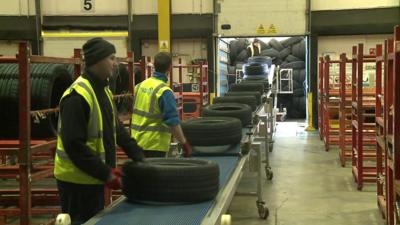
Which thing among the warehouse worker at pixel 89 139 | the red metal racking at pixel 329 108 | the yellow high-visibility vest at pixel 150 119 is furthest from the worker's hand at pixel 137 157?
the red metal racking at pixel 329 108

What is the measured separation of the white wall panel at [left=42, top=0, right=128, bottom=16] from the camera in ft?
52.9

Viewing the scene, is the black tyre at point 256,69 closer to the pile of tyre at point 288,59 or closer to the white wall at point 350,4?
the white wall at point 350,4

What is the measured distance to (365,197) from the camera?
738 centimetres

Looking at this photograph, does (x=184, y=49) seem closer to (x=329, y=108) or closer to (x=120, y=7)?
(x=120, y=7)

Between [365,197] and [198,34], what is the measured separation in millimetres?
9179

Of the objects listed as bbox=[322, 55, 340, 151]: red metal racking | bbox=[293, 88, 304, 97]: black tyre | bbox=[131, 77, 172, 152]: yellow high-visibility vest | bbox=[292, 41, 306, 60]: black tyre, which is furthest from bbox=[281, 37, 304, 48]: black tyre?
bbox=[131, 77, 172, 152]: yellow high-visibility vest

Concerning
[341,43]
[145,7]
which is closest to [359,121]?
[341,43]

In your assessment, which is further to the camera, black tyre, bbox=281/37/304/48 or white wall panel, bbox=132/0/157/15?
black tyre, bbox=281/37/304/48

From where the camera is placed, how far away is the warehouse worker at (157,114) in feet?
16.3

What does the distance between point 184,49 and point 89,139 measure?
1303 centimetres

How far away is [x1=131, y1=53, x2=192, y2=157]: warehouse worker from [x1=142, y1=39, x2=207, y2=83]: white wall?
1084 centimetres

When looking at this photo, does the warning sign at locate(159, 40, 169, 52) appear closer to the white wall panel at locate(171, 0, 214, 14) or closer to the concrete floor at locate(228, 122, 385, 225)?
the white wall panel at locate(171, 0, 214, 14)

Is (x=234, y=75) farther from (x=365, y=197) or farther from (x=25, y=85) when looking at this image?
(x=25, y=85)

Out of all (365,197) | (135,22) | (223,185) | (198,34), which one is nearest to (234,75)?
(198,34)
